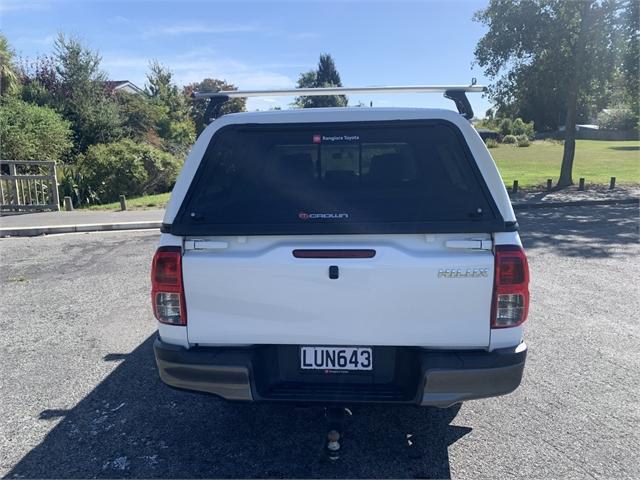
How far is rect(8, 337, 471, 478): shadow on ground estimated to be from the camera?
2.88m

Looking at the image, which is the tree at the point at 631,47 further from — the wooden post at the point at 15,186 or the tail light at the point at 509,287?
the wooden post at the point at 15,186

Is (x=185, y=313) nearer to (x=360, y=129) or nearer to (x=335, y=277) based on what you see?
(x=335, y=277)

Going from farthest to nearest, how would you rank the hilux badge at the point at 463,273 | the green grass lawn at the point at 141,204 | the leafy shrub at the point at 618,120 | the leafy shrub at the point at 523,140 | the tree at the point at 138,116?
the leafy shrub at the point at 618,120
the leafy shrub at the point at 523,140
the tree at the point at 138,116
the green grass lawn at the point at 141,204
the hilux badge at the point at 463,273

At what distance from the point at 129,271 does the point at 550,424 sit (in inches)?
243

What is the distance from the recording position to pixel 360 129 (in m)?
2.83

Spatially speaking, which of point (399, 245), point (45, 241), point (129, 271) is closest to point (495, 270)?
point (399, 245)

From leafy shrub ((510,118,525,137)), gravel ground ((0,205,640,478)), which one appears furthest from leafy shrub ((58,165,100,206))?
leafy shrub ((510,118,525,137))

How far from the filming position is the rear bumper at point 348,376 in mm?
2586

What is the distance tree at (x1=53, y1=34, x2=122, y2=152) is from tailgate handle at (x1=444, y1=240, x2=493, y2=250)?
795 inches

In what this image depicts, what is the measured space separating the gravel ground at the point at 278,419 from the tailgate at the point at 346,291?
855 mm

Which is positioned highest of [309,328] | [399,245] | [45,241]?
[399,245]

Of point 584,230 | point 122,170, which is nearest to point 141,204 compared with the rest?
point 122,170

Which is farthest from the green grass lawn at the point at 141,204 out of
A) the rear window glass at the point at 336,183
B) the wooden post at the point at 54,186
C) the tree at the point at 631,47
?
the tree at the point at 631,47

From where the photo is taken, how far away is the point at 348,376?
2.76 metres
